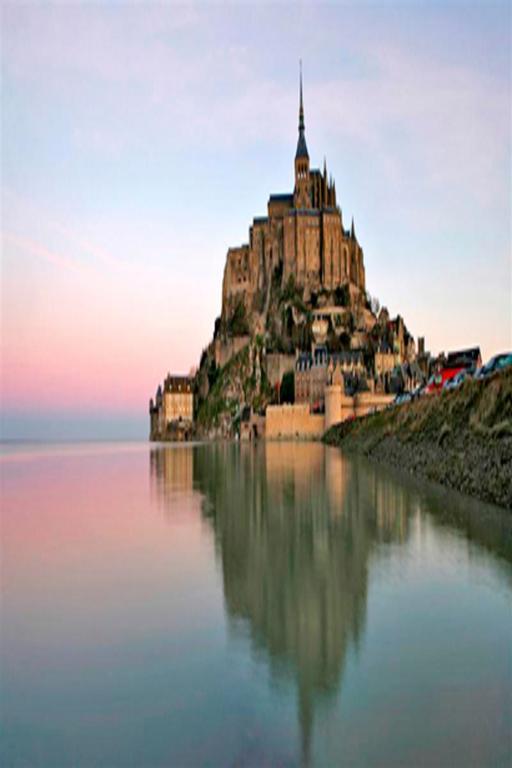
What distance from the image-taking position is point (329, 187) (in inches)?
3671

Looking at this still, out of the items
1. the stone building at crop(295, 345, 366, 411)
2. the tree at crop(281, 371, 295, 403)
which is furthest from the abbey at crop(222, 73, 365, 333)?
the stone building at crop(295, 345, 366, 411)

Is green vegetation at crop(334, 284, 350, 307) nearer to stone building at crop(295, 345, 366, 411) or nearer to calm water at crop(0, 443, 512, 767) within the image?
stone building at crop(295, 345, 366, 411)

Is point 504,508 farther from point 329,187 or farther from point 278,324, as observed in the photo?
point 329,187

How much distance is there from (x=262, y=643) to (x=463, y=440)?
14.5m

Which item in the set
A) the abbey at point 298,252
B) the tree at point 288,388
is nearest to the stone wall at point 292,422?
the tree at point 288,388

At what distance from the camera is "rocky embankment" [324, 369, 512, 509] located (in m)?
15.0

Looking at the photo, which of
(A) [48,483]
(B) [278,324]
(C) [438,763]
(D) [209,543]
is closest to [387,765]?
(C) [438,763]

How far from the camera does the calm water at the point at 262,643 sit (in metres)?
4.25

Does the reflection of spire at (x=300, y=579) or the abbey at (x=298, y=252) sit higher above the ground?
the abbey at (x=298, y=252)

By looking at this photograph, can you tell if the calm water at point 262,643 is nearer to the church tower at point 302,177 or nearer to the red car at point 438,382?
the red car at point 438,382

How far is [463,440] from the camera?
19156 mm

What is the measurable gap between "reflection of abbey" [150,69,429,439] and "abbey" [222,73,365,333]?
0.15 meters

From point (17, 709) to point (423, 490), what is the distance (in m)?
14.9

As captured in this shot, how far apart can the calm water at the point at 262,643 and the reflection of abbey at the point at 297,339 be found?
168 feet
